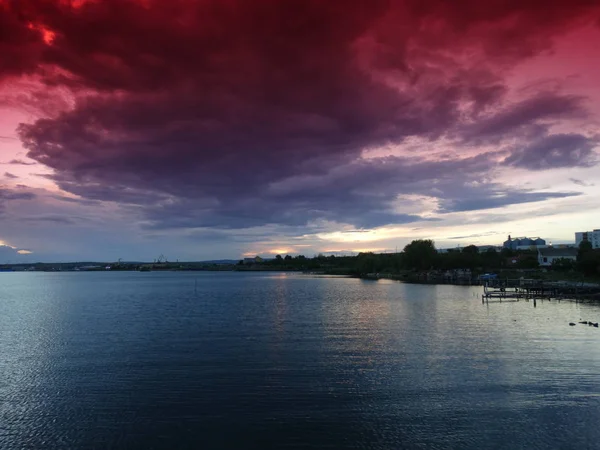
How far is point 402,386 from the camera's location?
117 ft

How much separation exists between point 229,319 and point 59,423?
4681 cm

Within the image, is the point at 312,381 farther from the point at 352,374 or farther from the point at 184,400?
the point at 184,400

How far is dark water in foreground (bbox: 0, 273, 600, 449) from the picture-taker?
2686cm

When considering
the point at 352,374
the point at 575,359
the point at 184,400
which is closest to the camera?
the point at 184,400

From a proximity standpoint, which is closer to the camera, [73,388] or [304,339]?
[73,388]

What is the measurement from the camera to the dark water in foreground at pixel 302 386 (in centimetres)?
2686

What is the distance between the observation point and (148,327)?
6756cm

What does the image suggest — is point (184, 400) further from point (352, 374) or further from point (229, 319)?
point (229, 319)

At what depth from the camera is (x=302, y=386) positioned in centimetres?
3572

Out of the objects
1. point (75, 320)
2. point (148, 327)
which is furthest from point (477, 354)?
point (75, 320)

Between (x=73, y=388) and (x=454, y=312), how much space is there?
224 ft

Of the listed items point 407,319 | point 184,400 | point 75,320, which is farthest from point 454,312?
point 75,320

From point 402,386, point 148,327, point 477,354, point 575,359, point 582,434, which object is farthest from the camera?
point 148,327

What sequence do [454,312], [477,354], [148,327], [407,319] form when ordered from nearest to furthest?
[477,354]
[148,327]
[407,319]
[454,312]
